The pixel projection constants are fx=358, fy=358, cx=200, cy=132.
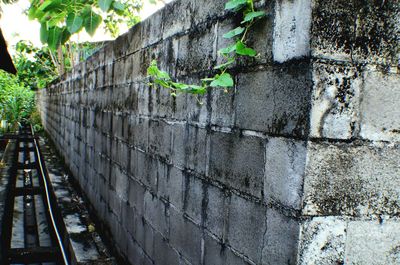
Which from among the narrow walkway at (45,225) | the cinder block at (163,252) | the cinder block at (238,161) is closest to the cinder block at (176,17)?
the cinder block at (238,161)

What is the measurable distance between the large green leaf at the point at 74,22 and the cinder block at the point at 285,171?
80.8 inches

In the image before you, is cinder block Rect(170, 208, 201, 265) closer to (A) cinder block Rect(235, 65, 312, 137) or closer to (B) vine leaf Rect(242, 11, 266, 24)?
(A) cinder block Rect(235, 65, 312, 137)

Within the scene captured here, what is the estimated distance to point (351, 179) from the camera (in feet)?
4.08

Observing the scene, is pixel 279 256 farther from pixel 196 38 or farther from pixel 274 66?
pixel 196 38

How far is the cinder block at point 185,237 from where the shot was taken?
1.97 meters

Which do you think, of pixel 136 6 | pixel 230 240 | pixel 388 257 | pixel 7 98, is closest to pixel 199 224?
pixel 230 240

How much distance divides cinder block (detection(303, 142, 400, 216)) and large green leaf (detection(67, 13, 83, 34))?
2.25 meters

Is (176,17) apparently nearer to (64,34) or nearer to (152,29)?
(152,29)

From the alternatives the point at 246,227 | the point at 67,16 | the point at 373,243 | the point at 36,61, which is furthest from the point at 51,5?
the point at 36,61

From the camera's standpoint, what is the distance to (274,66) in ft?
4.54

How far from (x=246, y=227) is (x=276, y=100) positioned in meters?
0.57

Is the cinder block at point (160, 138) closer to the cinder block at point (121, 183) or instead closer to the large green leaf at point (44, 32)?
the cinder block at point (121, 183)

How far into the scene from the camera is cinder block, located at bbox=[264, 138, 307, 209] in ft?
4.02

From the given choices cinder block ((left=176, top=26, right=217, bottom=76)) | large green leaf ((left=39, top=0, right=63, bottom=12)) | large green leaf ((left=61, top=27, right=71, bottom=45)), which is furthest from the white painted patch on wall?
large green leaf ((left=61, top=27, right=71, bottom=45))
